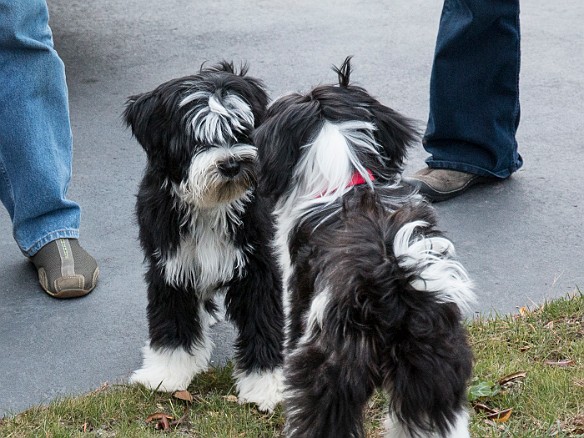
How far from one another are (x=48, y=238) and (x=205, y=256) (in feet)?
4.43

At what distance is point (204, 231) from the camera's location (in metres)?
3.63

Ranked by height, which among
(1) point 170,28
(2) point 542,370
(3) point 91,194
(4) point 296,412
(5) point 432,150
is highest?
(4) point 296,412

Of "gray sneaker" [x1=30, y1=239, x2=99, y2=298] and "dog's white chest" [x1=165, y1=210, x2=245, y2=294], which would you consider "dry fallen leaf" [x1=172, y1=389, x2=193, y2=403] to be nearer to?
"dog's white chest" [x1=165, y1=210, x2=245, y2=294]

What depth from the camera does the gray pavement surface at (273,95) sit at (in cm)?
431

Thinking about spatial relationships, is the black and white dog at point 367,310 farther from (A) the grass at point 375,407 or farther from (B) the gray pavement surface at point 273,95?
(B) the gray pavement surface at point 273,95

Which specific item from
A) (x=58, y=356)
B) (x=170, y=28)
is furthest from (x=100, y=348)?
(x=170, y=28)

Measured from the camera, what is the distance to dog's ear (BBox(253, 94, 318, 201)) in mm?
3129

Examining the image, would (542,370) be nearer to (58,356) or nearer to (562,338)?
(562,338)

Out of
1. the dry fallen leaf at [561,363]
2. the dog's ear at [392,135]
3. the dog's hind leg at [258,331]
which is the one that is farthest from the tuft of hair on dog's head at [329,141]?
the dry fallen leaf at [561,363]

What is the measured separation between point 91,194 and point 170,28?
10.7ft

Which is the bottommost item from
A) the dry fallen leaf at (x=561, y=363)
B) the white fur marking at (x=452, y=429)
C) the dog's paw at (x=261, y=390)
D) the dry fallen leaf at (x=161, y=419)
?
the dry fallen leaf at (x=161, y=419)

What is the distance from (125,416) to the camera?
361 cm

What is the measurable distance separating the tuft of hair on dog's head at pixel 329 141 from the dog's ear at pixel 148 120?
0.45 metres

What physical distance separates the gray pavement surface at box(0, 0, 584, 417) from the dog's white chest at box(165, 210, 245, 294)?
58cm
